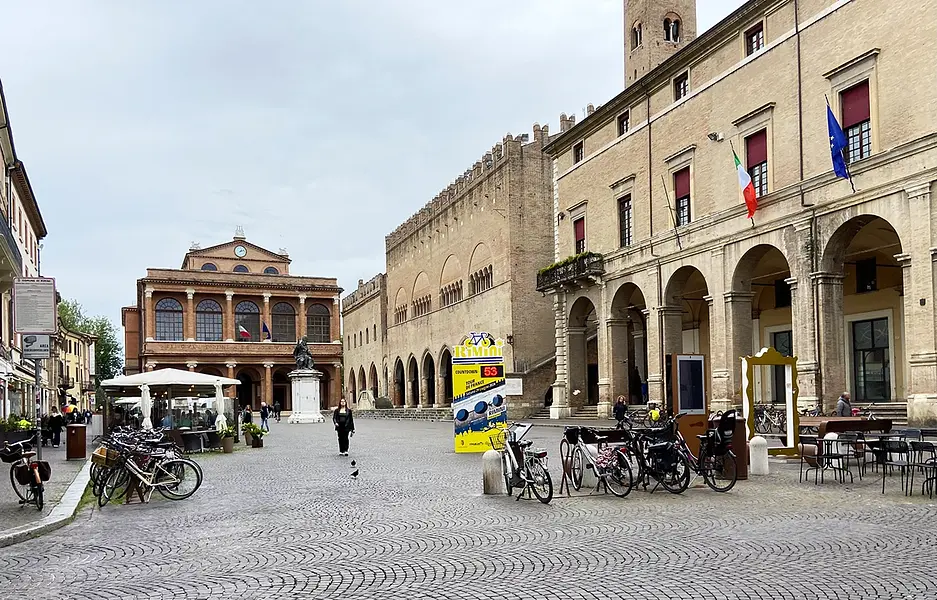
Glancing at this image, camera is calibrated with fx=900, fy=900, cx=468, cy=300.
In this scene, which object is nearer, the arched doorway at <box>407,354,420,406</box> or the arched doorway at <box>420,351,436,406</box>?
the arched doorway at <box>420,351,436,406</box>

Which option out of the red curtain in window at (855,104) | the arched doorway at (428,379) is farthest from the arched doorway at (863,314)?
the arched doorway at (428,379)

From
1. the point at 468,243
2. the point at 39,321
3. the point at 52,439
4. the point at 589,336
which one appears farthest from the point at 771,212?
the point at 468,243

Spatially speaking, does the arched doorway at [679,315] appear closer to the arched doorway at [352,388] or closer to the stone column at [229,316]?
the stone column at [229,316]

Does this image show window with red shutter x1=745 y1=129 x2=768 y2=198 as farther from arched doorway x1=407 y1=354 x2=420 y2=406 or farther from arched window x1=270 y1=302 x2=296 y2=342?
arched window x1=270 y1=302 x2=296 y2=342

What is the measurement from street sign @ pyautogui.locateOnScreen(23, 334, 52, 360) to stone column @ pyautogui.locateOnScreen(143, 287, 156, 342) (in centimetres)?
6118

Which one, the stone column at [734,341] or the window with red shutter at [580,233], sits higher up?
the window with red shutter at [580,233]

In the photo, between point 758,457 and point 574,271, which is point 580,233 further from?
point 758,457

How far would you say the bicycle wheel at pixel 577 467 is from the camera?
12.5m

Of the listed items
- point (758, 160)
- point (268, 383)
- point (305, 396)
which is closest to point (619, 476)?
point (758, 160)

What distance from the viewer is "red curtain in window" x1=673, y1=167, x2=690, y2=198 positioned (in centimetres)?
3161

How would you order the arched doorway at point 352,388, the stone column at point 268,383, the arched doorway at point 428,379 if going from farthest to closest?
1. the arched doorway at point 352,388
2. the stone column at point 268,383
3. the arched doorway at point 428,379

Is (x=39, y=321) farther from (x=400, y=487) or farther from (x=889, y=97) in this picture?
(x=889, y=97)

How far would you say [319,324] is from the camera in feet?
267

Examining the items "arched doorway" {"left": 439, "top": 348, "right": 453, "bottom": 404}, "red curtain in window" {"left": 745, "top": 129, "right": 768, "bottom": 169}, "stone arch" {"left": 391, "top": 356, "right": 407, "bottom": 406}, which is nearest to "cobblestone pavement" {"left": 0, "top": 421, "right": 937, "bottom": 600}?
"red curtain in window" {"left": 745, "top": 129, "right": 768, "bottom": 169}
